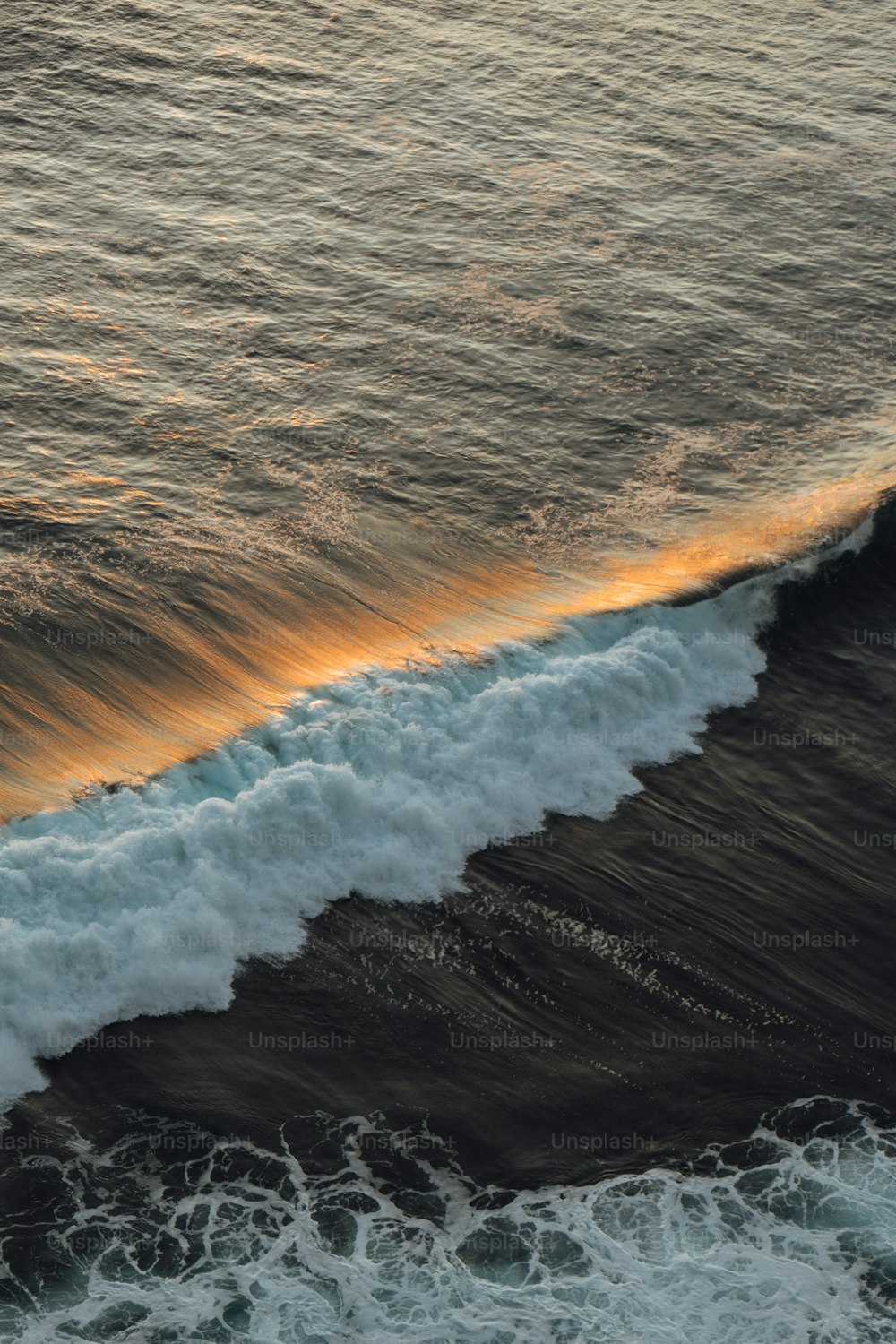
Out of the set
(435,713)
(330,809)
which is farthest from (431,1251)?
(435,713)

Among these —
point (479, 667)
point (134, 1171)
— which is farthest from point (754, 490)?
point (134, 1171)

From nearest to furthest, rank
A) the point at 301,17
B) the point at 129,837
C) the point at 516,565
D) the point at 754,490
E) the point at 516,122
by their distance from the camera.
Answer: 1. the point at 129,837
2. the point at 516,565
3. the point at 754,490
4. the point at 516,122
5. the point at 301,17

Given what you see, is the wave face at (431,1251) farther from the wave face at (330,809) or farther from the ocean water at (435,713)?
the wave face at (330,809)

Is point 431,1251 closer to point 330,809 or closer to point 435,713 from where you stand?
point 330,809

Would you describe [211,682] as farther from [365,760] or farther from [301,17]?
[301,17]

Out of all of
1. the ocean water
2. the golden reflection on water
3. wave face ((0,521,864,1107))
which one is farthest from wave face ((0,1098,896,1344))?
the golden reflection on water

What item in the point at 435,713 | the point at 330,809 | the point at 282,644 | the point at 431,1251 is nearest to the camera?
the point at 431,1251

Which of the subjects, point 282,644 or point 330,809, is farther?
point 282,644
